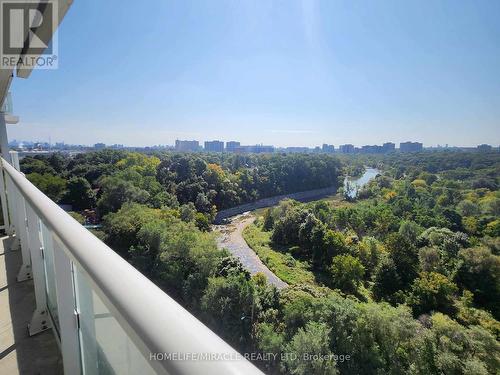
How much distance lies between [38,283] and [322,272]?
16065 millimetres

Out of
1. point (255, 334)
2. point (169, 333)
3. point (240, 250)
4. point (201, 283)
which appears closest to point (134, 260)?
point (201, 283)

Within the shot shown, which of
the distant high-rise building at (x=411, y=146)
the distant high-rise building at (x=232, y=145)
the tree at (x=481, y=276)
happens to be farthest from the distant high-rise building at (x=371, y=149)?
the tree at (x=481, y=276)

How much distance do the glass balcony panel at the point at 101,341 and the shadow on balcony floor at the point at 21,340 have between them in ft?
1.78

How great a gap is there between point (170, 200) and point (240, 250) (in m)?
6.94

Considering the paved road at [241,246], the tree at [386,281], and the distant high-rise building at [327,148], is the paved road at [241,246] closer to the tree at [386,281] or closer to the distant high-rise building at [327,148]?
the tree at [386,281]

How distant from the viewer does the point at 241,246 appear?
19.4m

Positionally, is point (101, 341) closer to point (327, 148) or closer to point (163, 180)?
point (163, 180)

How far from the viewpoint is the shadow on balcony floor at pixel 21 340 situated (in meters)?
1.21

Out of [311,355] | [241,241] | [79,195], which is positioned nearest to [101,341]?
[311,355]

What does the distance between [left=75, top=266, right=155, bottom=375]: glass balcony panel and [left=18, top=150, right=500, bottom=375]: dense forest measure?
722 cm

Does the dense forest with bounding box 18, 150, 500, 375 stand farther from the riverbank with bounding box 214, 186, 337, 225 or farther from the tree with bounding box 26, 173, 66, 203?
the riverbank with bounding box 214, 186, 337, 225

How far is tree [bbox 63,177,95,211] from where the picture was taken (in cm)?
2027

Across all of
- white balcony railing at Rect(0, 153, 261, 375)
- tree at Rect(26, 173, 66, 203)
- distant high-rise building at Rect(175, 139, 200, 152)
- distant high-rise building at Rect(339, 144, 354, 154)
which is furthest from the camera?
distant high-rise building at Rect(339, 144, 354, 154)

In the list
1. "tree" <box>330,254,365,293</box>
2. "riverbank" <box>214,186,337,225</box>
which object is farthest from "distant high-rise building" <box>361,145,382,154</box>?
"tree" <box>330,254,365,293</box>
